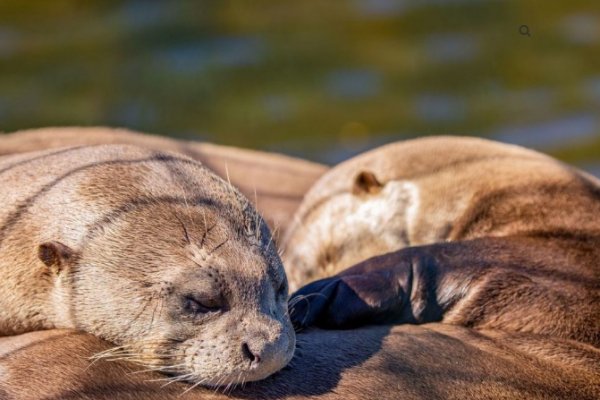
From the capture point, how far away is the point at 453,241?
5055 mm

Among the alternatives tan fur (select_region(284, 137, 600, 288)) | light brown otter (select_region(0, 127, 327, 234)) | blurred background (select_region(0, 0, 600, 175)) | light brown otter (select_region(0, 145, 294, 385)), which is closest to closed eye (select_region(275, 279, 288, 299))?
light brown otter (select_region(0, 145, 294, 385))

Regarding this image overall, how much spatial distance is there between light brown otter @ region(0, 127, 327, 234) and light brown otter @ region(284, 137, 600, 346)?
170 mm

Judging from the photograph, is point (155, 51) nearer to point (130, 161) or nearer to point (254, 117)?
point (254, 117)

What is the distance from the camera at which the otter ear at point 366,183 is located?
19.4 ft

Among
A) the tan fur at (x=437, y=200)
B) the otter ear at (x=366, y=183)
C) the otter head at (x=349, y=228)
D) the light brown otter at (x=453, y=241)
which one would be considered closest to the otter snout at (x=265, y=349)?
the light brown otter at (x=453, y=241)

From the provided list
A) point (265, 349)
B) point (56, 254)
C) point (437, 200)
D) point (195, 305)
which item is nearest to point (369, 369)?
point (265, 349)

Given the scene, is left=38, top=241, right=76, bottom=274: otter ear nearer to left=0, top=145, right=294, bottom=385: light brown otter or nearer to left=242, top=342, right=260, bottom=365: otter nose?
left=0, top=145, right=294, bottom=385: light brown otter

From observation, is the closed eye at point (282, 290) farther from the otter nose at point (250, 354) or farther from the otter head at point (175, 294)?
the otter nose at point (250, 354)

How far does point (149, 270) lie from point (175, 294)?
0.34ft

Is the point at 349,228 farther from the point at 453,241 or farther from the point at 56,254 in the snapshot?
the point at 56,254

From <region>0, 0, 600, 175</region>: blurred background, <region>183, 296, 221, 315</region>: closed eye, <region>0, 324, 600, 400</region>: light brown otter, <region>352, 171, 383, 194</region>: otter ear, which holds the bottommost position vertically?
<region>0, 324, 600, 400</region>: light brown otter

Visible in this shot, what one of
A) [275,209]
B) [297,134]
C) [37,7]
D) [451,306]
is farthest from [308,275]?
[37,7]

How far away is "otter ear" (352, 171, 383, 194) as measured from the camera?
591cm

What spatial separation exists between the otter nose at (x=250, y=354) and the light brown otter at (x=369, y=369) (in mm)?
170
